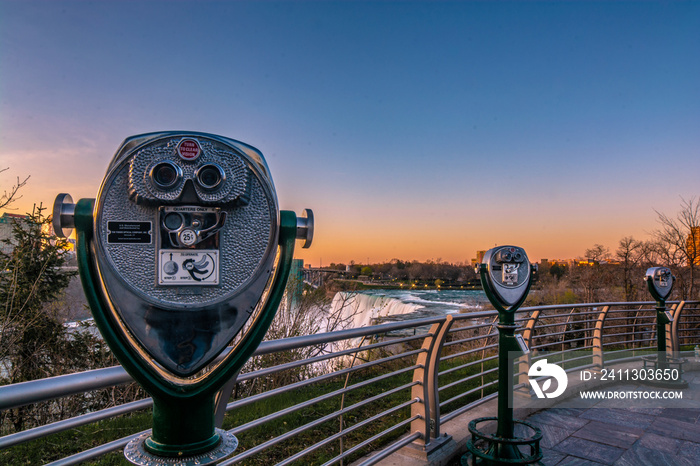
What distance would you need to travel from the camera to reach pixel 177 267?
1112 millimetres

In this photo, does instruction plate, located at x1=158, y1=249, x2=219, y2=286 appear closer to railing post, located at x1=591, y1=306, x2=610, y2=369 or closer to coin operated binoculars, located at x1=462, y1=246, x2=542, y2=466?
coin operated binoculars, located at x1=462, y1=246, x2=542, y2=466

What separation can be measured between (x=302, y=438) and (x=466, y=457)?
6.41ft

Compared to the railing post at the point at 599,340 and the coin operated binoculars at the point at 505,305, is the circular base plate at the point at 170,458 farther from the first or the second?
the railing post at the point at 599,340

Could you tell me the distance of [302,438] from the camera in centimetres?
446

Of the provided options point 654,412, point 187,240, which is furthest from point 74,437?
point 654,412

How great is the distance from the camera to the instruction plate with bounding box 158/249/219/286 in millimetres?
1108

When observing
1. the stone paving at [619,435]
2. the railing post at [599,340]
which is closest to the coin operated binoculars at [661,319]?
the railing post at [599,340]

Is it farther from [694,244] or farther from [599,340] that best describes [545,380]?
[694,244]

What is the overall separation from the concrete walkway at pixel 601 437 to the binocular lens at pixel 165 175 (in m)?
2.30

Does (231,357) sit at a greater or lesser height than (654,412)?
greater

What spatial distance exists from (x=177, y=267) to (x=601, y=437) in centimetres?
367

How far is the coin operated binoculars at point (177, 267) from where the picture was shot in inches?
43.2

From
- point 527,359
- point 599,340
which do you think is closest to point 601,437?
point 527,359

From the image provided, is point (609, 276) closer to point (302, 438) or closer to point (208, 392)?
point (302, 438)
